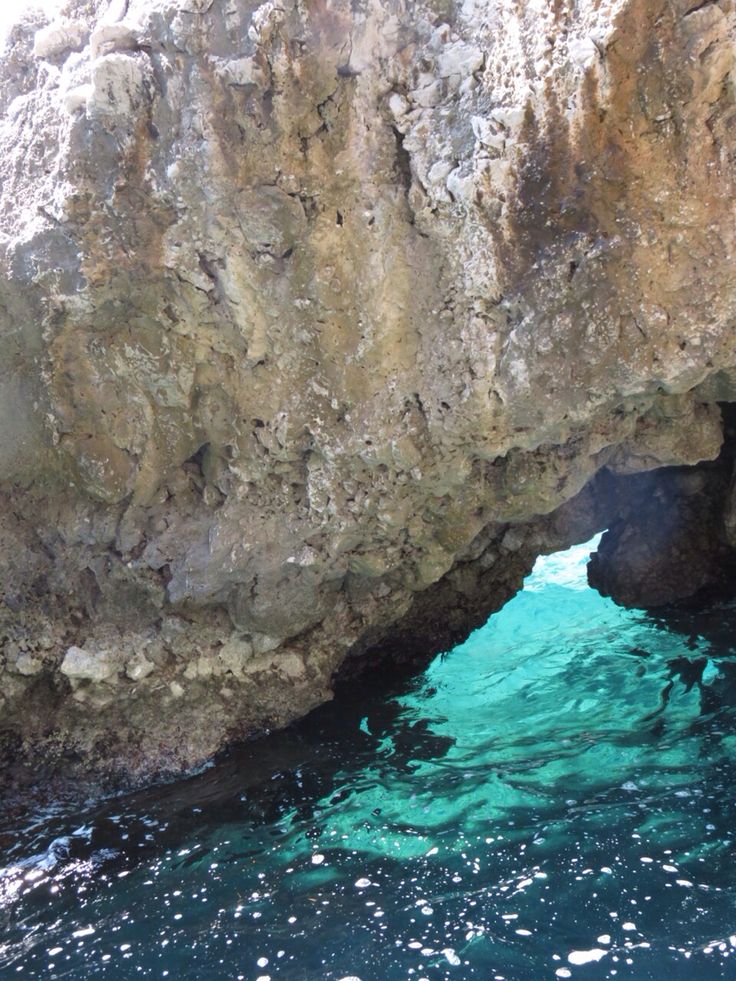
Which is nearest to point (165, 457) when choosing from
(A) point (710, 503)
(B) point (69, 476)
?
(B) point (69, 476)

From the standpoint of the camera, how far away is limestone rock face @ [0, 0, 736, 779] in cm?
313

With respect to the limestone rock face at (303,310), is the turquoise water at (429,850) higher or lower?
lower

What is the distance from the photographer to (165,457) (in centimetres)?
429

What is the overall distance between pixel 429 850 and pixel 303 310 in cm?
255

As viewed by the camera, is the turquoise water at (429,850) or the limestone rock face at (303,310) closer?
the turquoise water at (429,850)

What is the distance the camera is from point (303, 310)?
3791mm

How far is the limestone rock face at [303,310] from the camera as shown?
3127 millimetres

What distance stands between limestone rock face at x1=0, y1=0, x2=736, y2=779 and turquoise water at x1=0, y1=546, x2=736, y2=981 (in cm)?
68

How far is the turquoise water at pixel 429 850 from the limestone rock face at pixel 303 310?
2.23 ft

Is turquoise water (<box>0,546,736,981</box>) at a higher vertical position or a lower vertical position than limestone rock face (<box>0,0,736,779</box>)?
lower

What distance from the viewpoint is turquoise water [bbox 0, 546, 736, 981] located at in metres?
2.92

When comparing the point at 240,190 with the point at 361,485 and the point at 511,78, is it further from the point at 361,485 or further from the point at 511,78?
the point at 361,485

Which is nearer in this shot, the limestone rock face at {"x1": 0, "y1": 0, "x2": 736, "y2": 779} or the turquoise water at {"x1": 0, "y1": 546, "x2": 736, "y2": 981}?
the turquoise water at {"x1": 0, "y1": 546, "x2": 736, "y2": 981}

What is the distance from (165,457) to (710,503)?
4.11 m
